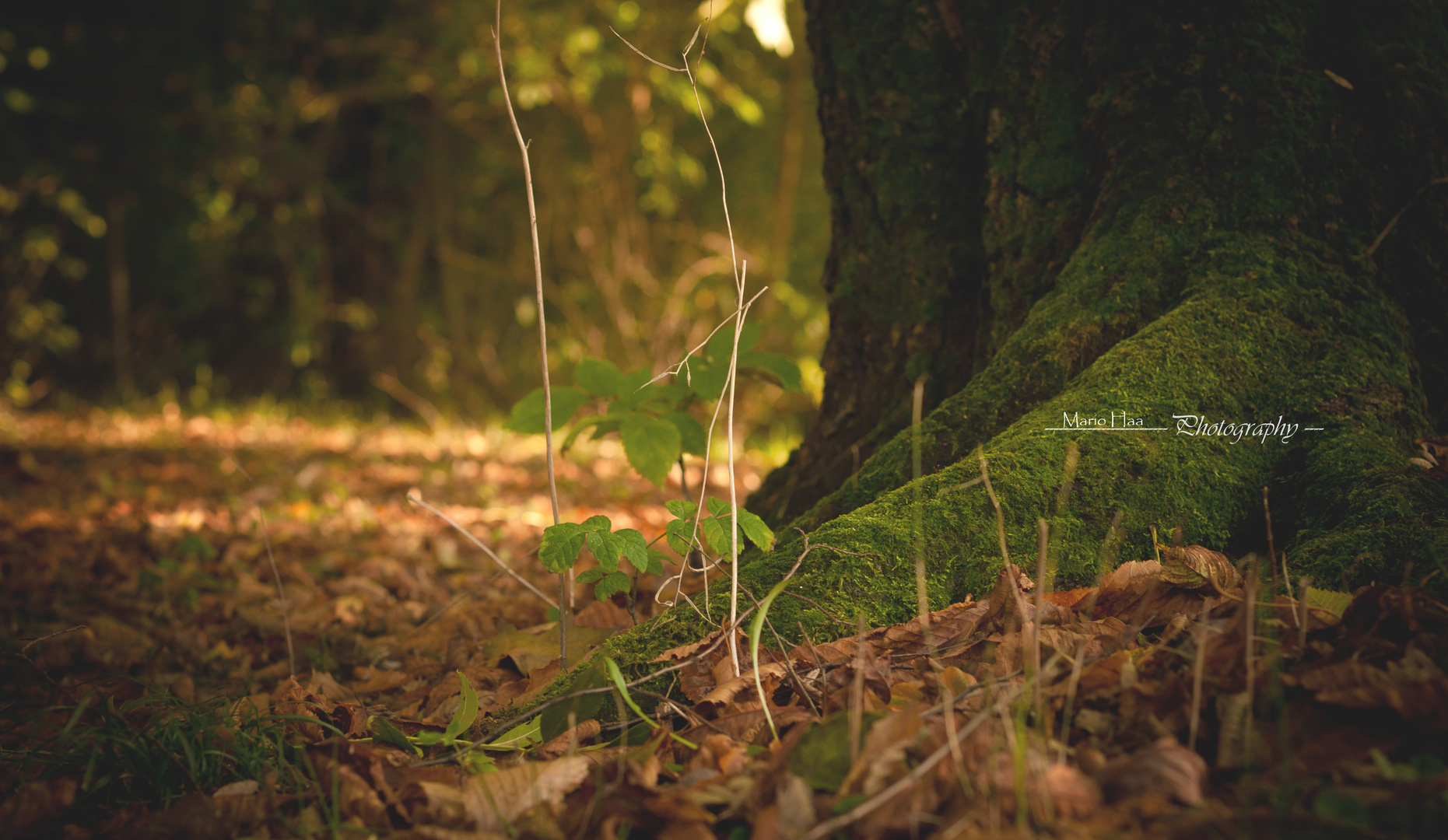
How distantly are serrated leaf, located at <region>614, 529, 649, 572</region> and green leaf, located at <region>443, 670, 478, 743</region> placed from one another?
0.33m

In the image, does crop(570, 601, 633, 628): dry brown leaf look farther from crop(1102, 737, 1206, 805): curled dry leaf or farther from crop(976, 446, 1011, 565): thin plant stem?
crop(1102, 737, 1206, 805): curled dry leaf

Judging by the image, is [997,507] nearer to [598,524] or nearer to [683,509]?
[683,509]

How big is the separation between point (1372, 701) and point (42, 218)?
1055 centimetres

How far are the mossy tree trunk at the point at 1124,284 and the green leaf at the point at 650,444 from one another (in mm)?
344

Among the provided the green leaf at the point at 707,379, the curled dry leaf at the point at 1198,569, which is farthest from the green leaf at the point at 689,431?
the curled dry leaf at the point at 1198,569

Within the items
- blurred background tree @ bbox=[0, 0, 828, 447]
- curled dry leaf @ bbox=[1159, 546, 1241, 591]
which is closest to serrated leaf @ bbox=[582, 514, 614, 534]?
curled dry leaf @ bbox=[1159, 546, 1241, 591]

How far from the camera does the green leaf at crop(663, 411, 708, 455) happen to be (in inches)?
71.7

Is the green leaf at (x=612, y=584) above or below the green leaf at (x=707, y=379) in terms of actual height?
below

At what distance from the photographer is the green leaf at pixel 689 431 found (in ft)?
5.98

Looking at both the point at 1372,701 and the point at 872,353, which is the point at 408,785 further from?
the point at 872,353

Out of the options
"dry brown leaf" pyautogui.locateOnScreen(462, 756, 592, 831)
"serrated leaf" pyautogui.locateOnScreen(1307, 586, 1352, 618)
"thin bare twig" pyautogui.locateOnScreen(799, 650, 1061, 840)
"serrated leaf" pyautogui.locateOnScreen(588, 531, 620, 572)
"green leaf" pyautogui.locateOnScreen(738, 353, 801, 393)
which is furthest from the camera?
"green leaf" pyautogui.locateOnScreen(738, 353, 801, 393)

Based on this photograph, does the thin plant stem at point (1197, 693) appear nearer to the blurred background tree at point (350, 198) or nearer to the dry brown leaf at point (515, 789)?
the dry brown leaf at point (515, 789)

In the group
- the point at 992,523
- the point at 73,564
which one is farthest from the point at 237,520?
the point at 992,523

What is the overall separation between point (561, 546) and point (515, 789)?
1.24 ft
